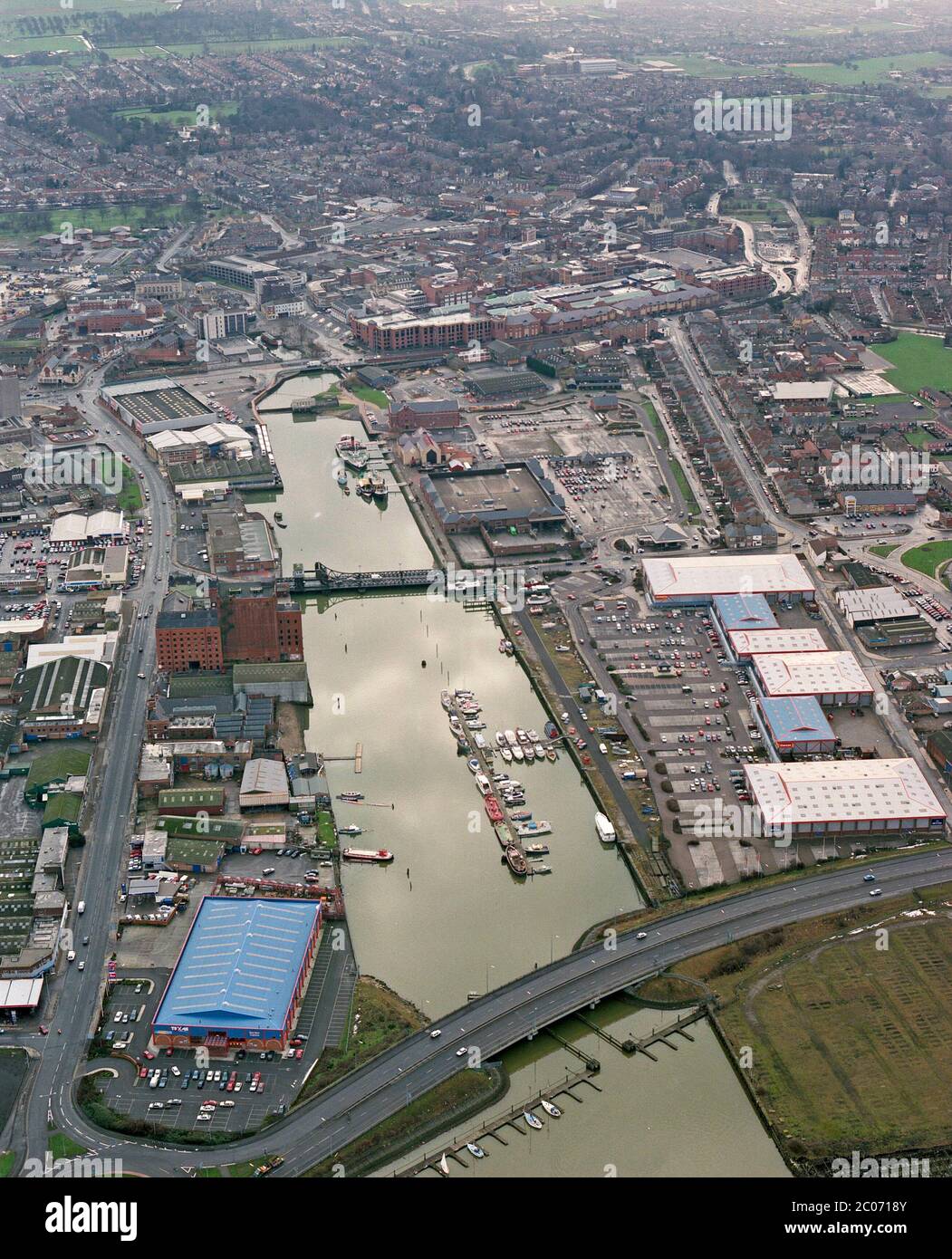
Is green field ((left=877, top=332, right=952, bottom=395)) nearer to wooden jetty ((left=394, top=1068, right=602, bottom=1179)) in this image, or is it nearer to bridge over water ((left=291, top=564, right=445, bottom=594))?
bridge over water ((left=291, top=564, right=445, bottom=594))

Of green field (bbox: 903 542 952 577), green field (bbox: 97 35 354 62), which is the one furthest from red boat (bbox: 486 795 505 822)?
green field (bbox: 97 35 354 62)

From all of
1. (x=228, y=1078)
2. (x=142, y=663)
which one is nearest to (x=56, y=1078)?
(x=228, y=1078)

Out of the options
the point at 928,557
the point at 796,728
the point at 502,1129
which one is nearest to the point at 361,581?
the point at 796,728

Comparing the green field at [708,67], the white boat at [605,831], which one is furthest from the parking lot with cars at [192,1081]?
the green field at [708,67]

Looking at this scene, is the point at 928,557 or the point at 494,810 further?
the point at 928,557

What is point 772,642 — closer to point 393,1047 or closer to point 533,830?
point 533,830

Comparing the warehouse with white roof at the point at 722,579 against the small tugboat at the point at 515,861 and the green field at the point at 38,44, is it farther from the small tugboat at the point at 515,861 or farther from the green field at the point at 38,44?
the green field at the point at 38,44

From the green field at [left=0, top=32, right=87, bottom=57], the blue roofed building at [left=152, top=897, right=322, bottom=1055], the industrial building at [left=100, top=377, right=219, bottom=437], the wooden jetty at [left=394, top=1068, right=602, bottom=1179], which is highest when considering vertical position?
the green field at [left=0, top=32, right=87, bottom=57]
